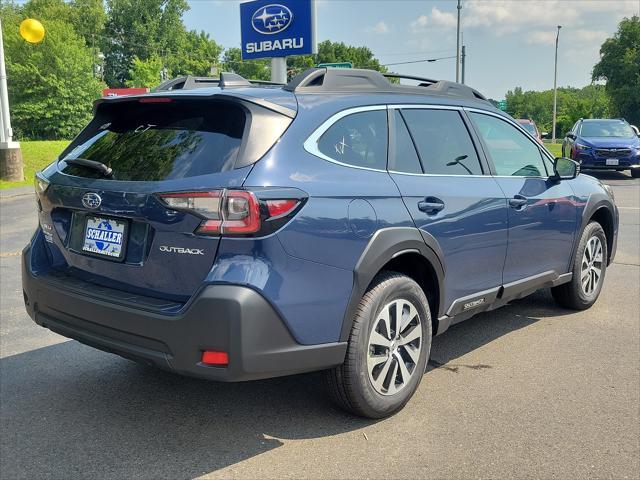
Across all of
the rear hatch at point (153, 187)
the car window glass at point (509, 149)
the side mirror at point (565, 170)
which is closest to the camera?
the rear hatch at point (153, 187)

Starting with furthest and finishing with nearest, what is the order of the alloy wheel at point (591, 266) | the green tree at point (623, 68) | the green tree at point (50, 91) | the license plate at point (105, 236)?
1. the green tree at point (623, 68)
2. the green tree at point (50, 91)
3. the alloy wheel at point (591, 266)
4. the license plate at point (105, 236)

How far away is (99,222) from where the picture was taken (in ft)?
10.5

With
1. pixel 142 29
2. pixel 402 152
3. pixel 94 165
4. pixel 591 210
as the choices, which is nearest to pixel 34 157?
pixel 94 165

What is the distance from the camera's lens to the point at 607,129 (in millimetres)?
18625

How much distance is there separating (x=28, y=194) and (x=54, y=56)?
31.4 meters

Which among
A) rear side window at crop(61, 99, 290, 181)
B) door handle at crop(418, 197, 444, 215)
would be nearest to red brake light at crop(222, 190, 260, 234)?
rear side window at crop(61, 99, 290, 181)

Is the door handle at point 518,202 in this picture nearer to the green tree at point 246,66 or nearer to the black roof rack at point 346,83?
the black roof rack at point 346,83

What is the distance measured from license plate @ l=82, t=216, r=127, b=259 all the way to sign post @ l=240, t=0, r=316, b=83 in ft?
43.7

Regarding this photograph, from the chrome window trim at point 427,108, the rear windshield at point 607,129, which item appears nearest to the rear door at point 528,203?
the chrome window trim at point 427,108

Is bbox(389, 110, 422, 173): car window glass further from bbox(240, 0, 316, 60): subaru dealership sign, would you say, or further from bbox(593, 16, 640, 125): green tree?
bbox(593, 16, 640, 125): green tree

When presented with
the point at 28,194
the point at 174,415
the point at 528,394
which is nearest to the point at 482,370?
the point at 528,394

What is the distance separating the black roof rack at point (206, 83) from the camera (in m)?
3.54

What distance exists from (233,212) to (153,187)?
18.6 inches

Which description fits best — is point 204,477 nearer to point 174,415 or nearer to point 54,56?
point 174,415
